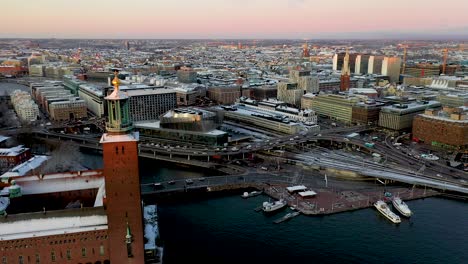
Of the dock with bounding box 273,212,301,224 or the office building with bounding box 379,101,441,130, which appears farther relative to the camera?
the office building with bounding box 379,101,441,130

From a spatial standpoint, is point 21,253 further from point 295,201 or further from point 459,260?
point 459,260

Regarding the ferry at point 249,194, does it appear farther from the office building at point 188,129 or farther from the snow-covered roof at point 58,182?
the office building at point 188,129

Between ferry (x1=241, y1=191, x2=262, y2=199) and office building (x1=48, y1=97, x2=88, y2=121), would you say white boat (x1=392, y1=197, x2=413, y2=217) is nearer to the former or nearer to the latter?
ferry (x1=241, y1=191, x2=262, y2=199)

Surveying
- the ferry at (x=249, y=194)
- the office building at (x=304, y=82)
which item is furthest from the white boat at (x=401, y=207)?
the office building at (x=304, y=82)

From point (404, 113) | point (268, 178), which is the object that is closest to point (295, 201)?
point (268, 178)

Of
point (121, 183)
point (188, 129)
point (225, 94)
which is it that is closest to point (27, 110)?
point (188, 129)

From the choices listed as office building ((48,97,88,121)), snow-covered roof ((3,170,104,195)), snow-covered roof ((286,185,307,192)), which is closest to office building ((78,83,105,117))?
office building ((48,97,88,121))
